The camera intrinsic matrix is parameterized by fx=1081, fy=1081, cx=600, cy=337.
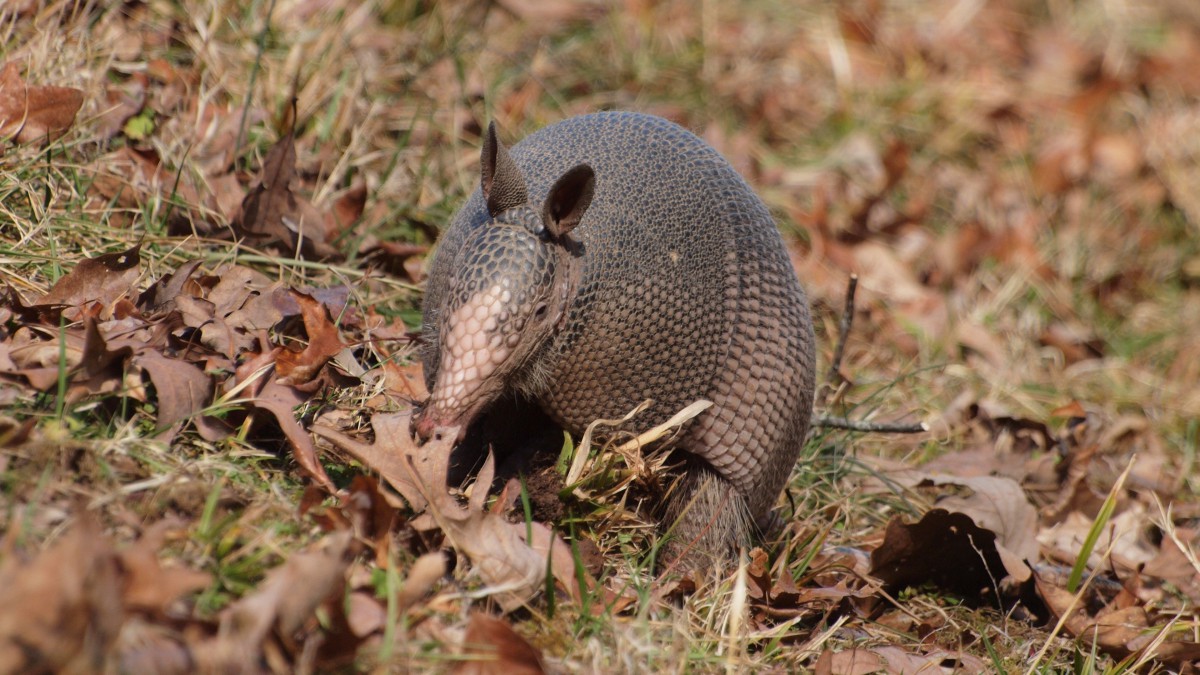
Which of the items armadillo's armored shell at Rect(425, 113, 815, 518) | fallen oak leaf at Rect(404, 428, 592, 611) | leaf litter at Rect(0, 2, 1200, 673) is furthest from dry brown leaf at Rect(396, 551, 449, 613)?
armadillo's armored shell at Rect(425, 113, 815, 518)

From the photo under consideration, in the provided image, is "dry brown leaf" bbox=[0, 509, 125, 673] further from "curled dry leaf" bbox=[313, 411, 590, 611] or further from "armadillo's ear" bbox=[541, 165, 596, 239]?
"armadillo's ear" bbox=[541, 165, 596, 239]

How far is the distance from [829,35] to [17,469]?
302 inches

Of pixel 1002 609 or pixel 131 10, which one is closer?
pixel 1002 609

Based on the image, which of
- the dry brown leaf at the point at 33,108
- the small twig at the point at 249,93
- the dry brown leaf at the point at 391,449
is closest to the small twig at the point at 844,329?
the dry brown leaf at the point at 391,449

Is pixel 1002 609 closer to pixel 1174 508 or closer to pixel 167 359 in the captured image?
pixel 1174 508

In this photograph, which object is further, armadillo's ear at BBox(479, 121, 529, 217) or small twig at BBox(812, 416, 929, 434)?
small twig at BBox(812, 416, 929, 434)

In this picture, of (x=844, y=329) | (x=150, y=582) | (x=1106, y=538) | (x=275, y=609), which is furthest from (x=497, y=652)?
(x=1106, y=538)

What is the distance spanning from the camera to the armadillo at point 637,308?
326 centimetres

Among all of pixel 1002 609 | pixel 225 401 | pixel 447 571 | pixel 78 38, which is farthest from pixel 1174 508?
pixel 78 38

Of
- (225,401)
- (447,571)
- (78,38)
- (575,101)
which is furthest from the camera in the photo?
(575,101)

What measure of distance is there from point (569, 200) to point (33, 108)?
2403mm

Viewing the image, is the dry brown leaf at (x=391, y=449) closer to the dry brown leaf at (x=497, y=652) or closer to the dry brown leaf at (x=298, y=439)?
the dry brown leaf at (x=298, y=439)

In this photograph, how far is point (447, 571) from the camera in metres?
3.14

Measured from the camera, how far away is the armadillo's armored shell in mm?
3529
